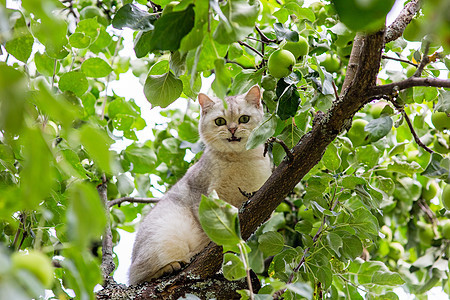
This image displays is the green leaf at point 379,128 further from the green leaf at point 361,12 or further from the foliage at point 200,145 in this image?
the green leaf at point 361,12

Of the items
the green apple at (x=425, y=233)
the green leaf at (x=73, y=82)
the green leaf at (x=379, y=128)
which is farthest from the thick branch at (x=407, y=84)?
the green apple at (x=425, y=233)

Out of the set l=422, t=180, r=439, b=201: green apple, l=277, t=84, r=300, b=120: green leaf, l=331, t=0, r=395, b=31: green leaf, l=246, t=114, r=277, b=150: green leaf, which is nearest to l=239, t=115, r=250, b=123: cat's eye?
l=422, t=180, r=439, b=201: green apple

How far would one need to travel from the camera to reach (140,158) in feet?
11.4

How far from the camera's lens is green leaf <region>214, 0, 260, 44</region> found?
1.28m

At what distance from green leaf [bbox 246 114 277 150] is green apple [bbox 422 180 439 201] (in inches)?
85.8

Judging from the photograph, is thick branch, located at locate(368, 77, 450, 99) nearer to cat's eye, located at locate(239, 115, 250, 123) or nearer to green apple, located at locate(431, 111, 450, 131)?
green apple, located at locate(431, 111, 450, 131)

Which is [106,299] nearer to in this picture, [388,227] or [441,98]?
[441,98]

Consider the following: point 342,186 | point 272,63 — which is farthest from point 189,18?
point 342,186

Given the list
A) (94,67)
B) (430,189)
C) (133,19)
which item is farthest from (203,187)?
(133,19)

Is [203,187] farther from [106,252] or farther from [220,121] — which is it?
[106,252]

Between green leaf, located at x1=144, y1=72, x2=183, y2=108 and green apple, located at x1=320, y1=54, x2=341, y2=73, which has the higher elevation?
green leaf, located at x1=144, y1=72, x2=183, y2=108

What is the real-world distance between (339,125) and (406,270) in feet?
8.04

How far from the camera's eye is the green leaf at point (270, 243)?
91.6 inches

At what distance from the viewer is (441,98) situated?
93.2 inches
